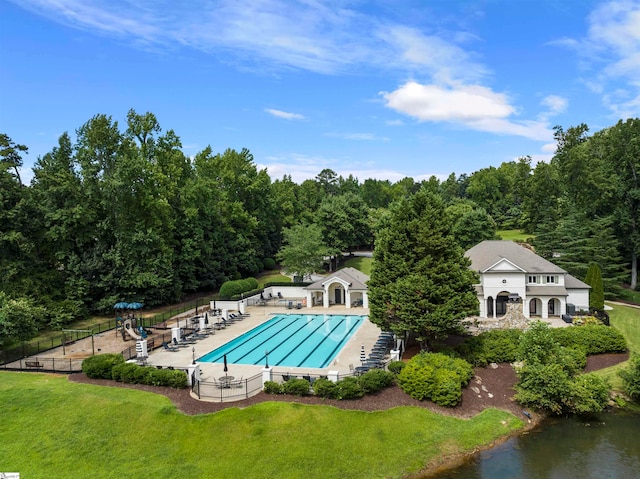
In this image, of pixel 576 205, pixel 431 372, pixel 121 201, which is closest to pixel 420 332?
pixel 431 372

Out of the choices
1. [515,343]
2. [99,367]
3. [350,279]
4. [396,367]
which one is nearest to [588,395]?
[515,343]

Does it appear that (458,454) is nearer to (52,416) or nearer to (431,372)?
(431,372)

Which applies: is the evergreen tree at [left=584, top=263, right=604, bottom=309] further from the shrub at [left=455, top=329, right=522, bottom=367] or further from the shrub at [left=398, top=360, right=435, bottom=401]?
the shrub at [left=398, top=360, right=435, bottom=401]

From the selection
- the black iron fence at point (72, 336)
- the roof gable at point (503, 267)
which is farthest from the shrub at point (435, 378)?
the black iron fence at point (72, 336)

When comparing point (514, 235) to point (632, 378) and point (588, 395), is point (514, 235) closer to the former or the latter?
point (632, 378)

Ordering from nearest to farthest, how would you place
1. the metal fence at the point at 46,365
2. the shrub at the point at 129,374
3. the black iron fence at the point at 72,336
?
the shrub at the point at 129,374
the metal fence at the point at 46,365
the black iron fence at the point at 72,336

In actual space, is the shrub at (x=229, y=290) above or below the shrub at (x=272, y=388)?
above

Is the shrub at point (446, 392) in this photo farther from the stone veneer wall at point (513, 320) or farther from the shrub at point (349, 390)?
the stone veneer wall at point (513, 320)
